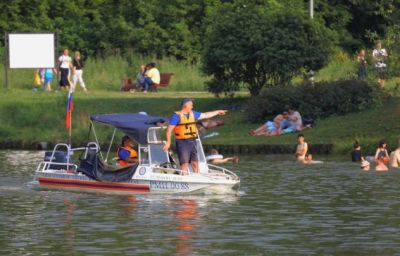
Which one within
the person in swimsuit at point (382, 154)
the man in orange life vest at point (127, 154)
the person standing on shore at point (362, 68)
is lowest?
the person in swimsuit at point (382, 154)

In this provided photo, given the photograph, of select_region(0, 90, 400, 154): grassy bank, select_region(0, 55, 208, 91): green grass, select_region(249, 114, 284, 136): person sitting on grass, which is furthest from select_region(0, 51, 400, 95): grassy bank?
select_region(249, 114, 284, 136): person sitting on grass

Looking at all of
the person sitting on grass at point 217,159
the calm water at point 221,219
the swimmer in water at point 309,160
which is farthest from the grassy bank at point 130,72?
the calm water at point 221,219

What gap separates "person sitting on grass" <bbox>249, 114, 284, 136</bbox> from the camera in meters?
45.0

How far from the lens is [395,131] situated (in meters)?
43.3

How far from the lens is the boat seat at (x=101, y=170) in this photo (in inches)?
1180

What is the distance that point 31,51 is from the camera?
2338 inches

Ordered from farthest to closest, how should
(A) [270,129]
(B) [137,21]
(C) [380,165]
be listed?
(B) [137,21] → (A) [270,129] → (C) [380,165]

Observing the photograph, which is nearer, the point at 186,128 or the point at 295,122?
the point at 186,128

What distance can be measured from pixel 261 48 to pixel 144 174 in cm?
2078

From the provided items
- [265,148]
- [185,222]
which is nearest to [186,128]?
[185,222]

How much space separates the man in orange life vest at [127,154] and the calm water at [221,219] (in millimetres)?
930

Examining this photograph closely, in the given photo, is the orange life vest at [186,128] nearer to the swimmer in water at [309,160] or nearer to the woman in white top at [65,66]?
the swimmer in water at [309,160]

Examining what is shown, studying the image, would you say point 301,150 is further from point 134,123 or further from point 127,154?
point 134,123

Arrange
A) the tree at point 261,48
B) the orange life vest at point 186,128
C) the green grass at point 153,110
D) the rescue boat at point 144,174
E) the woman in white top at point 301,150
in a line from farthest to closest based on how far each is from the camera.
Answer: the tree at point 261,48 → the green grass at point 153,110 → the woman in white top at point 301,150 → the orange life vest at point 186,128 → the rescue boat at point 144,174
